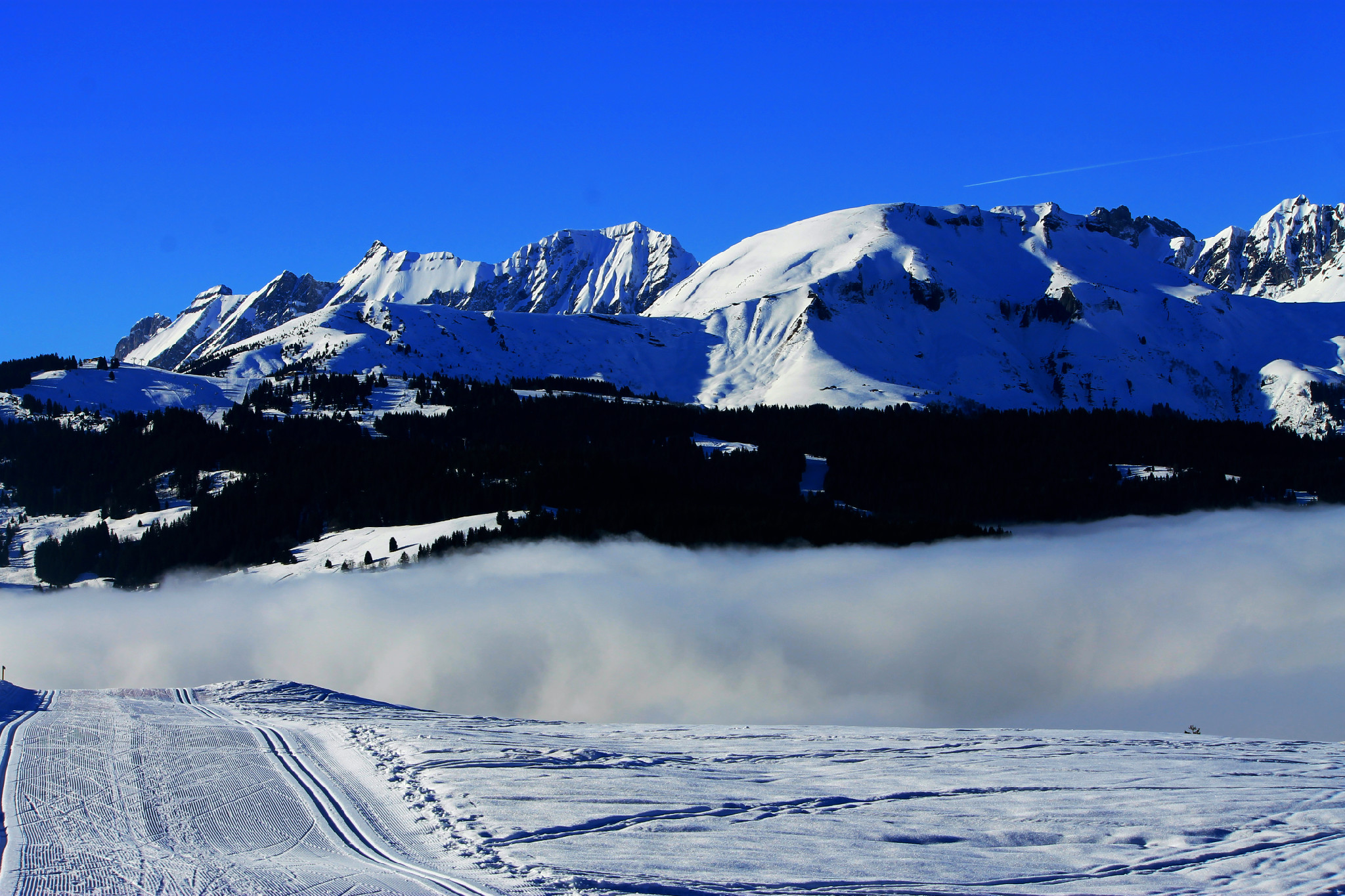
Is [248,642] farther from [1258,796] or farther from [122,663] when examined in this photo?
[1258,796]

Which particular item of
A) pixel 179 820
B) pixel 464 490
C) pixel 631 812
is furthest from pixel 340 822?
pixel 464 490

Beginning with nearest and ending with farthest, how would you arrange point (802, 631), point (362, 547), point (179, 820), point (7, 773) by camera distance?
point (179, 820) → point (7, 773) → point (362, 547) → point (802, 631)

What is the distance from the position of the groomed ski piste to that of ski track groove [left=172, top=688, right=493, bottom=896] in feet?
0.22

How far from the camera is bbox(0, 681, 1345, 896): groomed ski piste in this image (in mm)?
20031

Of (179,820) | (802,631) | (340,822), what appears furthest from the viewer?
(802,631)

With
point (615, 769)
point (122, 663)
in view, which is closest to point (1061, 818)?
point (615, 769)

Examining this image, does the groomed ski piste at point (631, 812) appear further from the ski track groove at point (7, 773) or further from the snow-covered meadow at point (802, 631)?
the snow-covered meadow at point (802, 631)

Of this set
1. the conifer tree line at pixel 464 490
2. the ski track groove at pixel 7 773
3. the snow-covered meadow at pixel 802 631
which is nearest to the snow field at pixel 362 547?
the snow-covered meadow at pixel 802 631

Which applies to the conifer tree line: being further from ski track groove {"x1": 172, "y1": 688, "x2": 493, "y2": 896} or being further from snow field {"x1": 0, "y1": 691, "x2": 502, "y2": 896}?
snow field {"x1": 0, "y1": 691, "x2": 502, "y2": 896}

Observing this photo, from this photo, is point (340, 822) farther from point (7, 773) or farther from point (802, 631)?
point (802, 631)

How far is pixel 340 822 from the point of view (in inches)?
909

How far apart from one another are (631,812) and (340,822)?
617cm

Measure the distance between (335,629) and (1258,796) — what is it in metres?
117

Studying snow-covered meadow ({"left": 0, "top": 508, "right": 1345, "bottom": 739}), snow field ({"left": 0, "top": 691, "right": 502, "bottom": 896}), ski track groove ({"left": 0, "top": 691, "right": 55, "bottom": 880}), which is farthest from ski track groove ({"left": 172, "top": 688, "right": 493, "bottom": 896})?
snow-covered meadow ({"left": 0, "top": 508, "right": 1345, "bottom": 739})
